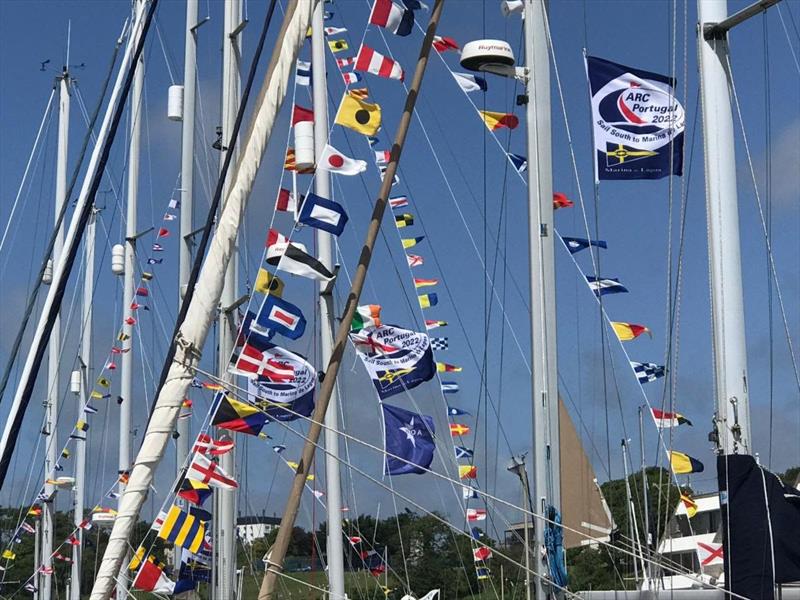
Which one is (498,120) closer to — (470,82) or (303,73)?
(470,82)

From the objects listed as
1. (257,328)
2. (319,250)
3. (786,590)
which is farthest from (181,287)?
(786,590)

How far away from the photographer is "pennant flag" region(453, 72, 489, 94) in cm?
1770

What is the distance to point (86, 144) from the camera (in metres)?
14.3

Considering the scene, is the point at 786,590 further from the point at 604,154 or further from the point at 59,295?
the point at 59,295

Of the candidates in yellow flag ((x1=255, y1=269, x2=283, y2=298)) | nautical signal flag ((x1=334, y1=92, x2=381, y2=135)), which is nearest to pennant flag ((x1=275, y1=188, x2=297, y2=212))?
yellow flag ((x1=255, y1=269, x2=283, y2=298))

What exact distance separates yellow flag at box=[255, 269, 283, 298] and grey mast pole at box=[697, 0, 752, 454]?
5723 millimetres

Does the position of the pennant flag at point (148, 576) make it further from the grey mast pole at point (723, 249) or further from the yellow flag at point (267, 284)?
the grey mast pole at point (723, 249)

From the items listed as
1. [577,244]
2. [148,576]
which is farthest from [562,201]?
[148,576]

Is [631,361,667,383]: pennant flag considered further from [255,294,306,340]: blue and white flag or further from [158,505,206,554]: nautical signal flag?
[158,505,206,554]: nautical signal flag

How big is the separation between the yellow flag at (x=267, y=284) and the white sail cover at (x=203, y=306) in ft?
20.0

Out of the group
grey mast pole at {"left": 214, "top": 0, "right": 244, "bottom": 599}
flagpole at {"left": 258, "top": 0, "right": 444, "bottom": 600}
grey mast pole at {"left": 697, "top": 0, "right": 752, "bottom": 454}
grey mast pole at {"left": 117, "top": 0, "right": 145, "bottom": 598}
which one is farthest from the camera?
grey mast pole at {"left": 117, "top": 0, "right": 145, "bottom": 598}

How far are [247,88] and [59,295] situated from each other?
250cm

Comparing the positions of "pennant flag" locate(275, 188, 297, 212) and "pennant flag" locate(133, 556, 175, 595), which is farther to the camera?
"pennant flag" locate(133, 556, 175, 595)

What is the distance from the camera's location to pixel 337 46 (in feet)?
69.9
